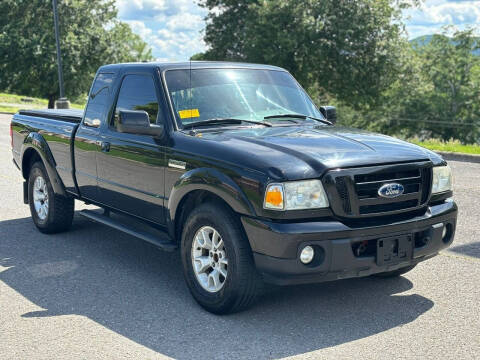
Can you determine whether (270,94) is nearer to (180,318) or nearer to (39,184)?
(180,318)

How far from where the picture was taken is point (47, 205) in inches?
283

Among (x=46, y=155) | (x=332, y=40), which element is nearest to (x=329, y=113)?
(x=46, y=155)

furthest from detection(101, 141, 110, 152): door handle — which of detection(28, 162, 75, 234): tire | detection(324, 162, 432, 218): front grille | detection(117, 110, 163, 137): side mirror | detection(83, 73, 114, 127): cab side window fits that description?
detection(324, 162, 432, 218): front grille

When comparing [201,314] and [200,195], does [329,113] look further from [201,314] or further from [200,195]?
[201,314]

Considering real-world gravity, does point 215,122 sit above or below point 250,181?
above

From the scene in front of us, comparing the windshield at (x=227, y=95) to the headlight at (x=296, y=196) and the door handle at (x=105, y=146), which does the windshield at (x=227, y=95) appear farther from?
the headlight at (x=296, y=196)

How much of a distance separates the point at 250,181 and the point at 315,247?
0.62 meters

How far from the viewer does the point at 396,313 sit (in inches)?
183

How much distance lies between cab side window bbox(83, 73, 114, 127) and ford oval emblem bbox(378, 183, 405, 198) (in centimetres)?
308

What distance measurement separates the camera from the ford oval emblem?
4.37m

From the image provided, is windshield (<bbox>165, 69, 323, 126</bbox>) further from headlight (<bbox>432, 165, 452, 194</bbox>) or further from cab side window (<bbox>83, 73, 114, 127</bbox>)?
headlight (<bbox>432, 165, 452, 194</bbox>)

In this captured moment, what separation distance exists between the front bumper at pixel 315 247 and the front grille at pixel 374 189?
0.40 ft

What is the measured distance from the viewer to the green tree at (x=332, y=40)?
31531mm

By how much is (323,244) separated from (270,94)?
6.71ft
